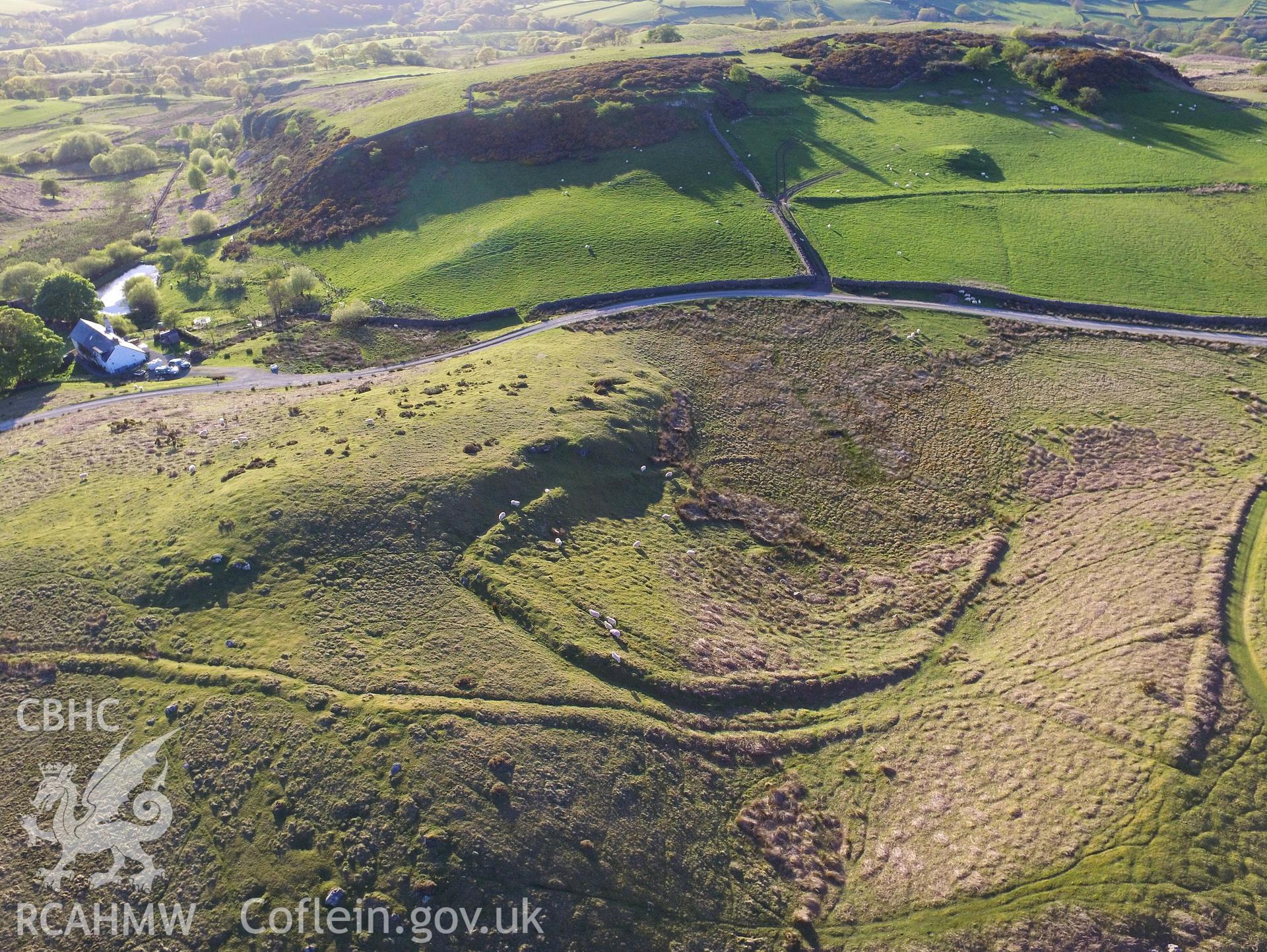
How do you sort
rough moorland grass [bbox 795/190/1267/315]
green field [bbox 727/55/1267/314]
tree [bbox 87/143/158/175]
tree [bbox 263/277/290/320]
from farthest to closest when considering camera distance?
1. tree [bbox 87/143/158/175]
2. tree [bbox 263/277/290/320]
3. green field [bbox 727/55/1267/314]
4. rough moorland grass [bbox 795/190/1267/315]

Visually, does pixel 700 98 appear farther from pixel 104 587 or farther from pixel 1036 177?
pixel 104 587

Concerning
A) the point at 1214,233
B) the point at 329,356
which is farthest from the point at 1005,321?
the point at 329,356

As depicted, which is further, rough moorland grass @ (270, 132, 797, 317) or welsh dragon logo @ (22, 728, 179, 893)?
rough moorland grass @ (270, 132, 797, 317)

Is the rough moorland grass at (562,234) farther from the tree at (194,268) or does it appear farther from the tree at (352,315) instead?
the tree at (194,268)

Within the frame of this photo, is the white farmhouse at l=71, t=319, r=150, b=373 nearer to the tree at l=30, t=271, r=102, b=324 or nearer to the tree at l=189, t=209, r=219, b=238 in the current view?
the tree at l=30, t=271, r=102, b=324

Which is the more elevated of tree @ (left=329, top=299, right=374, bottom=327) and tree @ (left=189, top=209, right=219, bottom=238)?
tree @ (left=189, top=209, right=219, bottom=238)

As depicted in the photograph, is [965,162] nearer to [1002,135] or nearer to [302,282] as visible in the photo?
[1002,135]

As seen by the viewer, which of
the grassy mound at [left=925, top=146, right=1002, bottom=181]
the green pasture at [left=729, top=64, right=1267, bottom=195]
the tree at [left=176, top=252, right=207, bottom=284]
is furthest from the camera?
the grassy mound at [left=925, top=146, right=1002, bottom=181]

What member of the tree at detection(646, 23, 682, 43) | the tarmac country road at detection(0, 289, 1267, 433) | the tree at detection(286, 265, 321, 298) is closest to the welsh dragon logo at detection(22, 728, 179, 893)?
the tarmac country road at detection(0, 289, 1267, 433)
